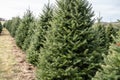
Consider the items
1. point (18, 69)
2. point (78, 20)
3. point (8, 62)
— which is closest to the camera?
point (78, 20)

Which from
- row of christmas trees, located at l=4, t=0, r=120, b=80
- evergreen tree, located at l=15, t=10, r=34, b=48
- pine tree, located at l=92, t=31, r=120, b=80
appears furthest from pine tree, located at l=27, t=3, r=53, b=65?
pine tree, located at l=92, t=31, r=120, b=80

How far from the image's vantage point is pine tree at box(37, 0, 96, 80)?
9.49 metres

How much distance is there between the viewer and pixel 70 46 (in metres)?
9.75

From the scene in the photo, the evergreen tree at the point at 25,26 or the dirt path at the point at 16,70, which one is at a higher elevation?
the evergreen tree at the point at 25,26

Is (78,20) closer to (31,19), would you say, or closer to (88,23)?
(88,23)

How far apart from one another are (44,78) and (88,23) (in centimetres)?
303

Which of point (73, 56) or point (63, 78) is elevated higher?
point (73, 56)

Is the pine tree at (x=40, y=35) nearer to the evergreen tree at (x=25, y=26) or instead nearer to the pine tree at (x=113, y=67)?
the evergreen tree at (x=25, y=26)

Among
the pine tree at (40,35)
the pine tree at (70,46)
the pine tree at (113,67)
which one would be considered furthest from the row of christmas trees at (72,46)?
the pine tree at (40,35)

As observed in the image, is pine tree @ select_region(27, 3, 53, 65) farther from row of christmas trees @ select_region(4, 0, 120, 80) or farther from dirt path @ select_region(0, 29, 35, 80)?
row of christmas trees @ select_region(4, 0, 120, 80)

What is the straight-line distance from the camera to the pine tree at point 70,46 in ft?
31.1

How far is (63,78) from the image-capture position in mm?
9648

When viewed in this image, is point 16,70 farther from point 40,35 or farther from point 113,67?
point 113,67

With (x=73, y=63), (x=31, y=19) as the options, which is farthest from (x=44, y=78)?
(x=31, y=19)
